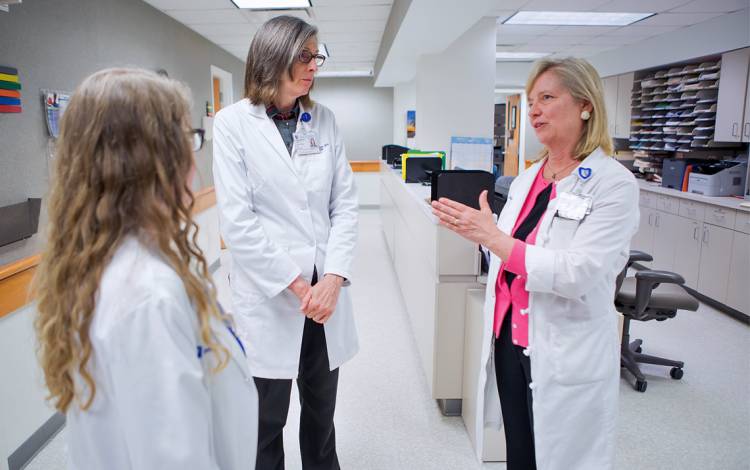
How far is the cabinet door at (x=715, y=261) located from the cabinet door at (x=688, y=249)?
7 centimetres

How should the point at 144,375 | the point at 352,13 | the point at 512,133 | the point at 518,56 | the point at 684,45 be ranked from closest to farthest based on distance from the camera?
1. the point at 144,375
2. the point at 352,13
3. the point at 684,45
4. the point at 518,56
5. the point at 512,133

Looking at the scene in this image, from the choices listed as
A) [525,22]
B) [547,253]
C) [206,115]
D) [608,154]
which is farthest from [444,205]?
[206,115]

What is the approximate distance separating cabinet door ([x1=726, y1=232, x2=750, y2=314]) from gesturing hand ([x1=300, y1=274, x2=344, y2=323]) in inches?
136

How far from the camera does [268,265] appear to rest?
4.57 ft

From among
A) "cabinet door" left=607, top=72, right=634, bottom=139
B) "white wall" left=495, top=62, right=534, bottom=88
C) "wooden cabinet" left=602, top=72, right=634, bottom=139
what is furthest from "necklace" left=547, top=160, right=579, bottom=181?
"white wall" left=495, top=62, right=534, bottom=88

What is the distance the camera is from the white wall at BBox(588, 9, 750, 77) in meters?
4.25

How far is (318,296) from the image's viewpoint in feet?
4.72

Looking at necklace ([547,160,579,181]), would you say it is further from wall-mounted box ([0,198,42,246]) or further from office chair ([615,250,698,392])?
wall-mounted box ([0,198,42,246])

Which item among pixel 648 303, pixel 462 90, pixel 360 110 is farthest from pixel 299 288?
pixel 360 110

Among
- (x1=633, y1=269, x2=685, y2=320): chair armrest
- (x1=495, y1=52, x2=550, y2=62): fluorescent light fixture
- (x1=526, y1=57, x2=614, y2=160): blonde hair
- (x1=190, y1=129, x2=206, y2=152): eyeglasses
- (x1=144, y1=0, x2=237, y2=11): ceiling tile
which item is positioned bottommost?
(x1=633, y1=269, x2=685, y2=320): chair armrest

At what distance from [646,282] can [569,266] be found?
1755mm

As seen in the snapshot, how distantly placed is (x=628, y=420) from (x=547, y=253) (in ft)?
5.58

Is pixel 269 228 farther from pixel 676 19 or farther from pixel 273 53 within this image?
pixel 676 19

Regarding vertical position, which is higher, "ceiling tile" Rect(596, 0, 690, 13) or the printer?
"ceiling tile" Rect(596, 0, 690, 13)
